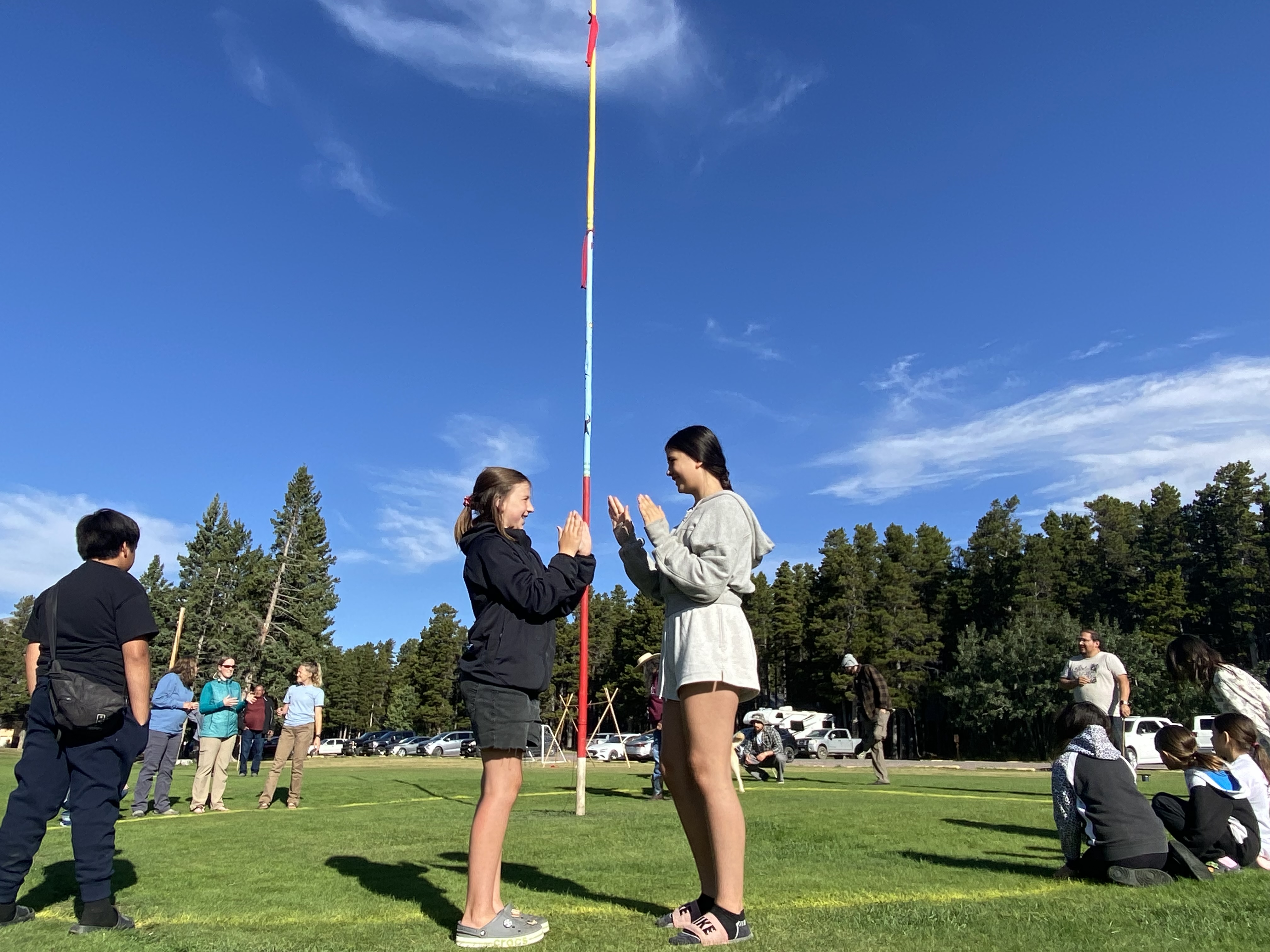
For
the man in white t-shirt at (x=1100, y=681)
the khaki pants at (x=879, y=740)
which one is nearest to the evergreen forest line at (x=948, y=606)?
the khaki pants at (x=879, y=740)

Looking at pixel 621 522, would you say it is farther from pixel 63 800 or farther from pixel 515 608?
pixel 63 800

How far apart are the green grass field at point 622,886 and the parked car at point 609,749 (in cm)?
4127

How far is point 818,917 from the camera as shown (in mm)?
3572

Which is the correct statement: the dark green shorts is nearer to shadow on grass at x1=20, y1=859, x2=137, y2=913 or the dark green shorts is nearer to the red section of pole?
shadow on grass at x1=20, y1=859, x2=137, y2=913

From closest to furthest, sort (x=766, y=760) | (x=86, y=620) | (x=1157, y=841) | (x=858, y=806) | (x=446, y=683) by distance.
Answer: (x=86, y=620) → (x=1157, y=841) → (x=858, y=806) → (x=766, y=760) → (x=446, y=683)

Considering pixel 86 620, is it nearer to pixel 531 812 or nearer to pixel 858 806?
pixel 531 812

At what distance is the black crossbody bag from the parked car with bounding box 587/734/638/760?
45.7 metres

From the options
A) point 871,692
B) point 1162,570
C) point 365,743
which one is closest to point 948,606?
point 1162,570

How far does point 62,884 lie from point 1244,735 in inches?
275

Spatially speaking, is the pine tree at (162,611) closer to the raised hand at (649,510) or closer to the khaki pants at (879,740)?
the khaki pants at (879,740)

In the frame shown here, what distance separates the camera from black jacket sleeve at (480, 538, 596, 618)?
3.52m

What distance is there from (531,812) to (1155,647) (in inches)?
2149

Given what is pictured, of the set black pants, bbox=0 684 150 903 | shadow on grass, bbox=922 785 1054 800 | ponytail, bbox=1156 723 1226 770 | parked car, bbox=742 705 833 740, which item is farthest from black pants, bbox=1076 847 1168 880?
parked car, bbox=742 705 833 740

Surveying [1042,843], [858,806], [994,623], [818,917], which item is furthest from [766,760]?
[994,623]
